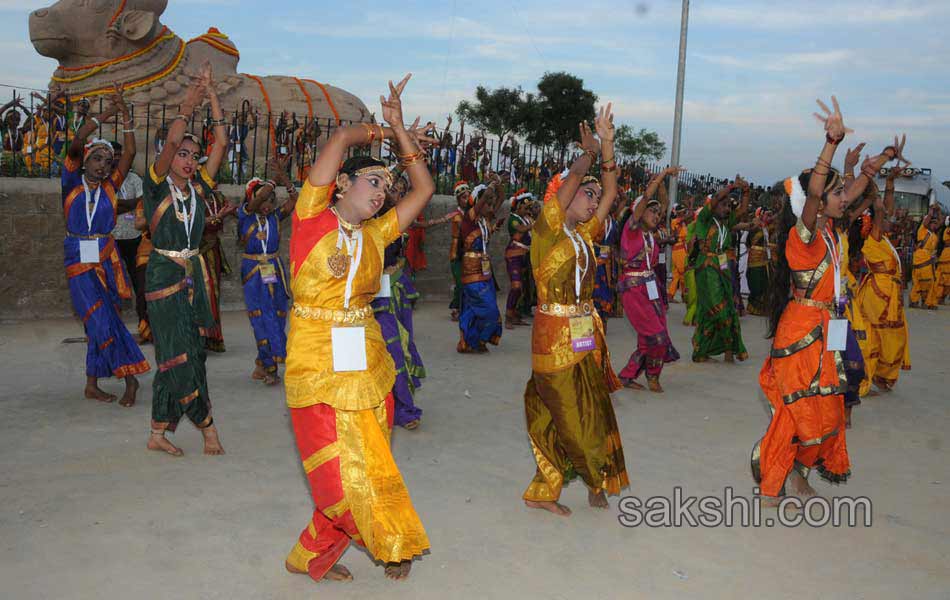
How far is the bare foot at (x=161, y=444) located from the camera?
18.9 feet

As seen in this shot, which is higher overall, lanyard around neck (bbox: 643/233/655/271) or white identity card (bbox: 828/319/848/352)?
lanyard around neck (bbox: 643/233/655/271)

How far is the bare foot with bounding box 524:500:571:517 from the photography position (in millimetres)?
4902

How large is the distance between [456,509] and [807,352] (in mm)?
2188

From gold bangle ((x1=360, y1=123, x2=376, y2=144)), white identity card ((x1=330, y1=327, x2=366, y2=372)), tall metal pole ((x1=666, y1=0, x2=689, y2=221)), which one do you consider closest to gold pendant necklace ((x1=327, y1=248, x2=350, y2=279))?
white identity card ((x1=330, y1=327, x2=366, y2=372))

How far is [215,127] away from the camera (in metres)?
5.66

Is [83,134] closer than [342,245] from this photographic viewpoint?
No

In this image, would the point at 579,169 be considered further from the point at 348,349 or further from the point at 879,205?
the point at 879,205

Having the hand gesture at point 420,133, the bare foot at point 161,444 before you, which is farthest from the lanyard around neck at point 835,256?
the bare foot at point 161,444

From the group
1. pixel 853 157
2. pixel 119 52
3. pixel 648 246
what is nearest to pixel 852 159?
pixel 853 157

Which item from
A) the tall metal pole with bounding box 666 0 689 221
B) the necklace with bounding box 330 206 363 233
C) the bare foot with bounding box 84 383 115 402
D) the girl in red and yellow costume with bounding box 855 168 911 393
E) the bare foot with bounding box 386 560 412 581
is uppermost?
the tall metal pole with bounding box 666 0 689 221

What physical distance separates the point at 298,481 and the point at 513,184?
12.6m

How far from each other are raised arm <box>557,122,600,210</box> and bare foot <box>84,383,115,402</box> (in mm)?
Answer: 4383

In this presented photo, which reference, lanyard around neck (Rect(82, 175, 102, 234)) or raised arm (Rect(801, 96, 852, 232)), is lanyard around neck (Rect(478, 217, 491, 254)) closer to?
lanyard around neck (Rect(82, 175, 102, 234))

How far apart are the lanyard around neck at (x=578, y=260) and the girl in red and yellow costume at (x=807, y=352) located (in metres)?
1.22
